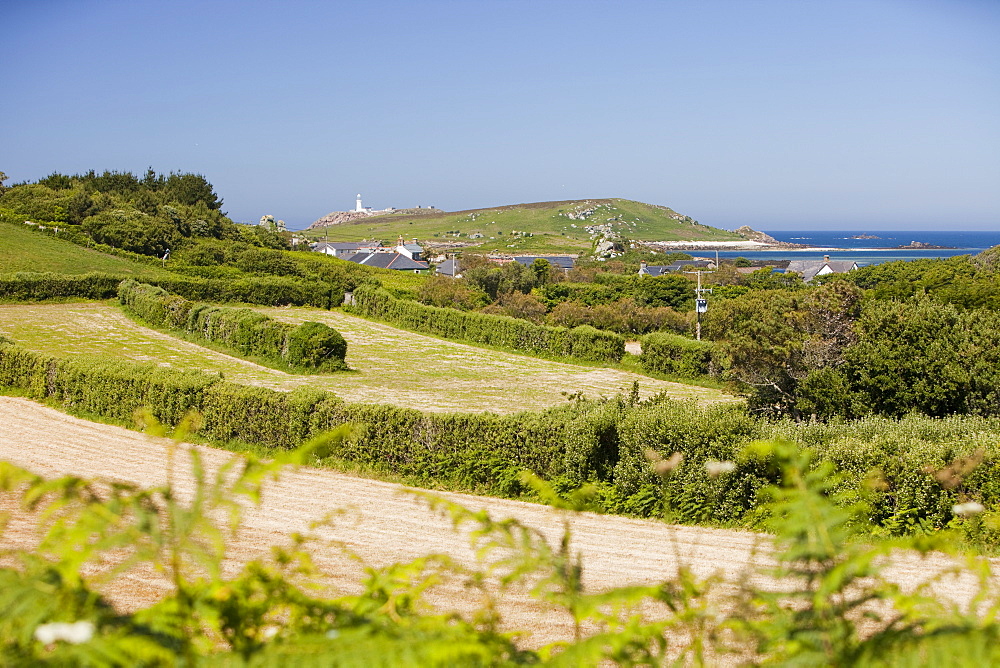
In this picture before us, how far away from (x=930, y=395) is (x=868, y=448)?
25.0ft

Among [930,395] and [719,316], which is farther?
[719,316]

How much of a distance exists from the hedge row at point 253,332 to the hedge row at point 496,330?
9022 mm

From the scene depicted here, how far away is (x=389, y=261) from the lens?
86062mm

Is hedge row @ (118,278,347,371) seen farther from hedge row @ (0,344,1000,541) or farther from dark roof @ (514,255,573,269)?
dark roof @ (514,255,573,269)

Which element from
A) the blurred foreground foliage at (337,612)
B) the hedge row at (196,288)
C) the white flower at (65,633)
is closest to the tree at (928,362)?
the blurred foreground foliage at (337,612)

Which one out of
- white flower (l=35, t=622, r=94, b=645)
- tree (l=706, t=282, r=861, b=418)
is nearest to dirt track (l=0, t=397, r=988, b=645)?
white flower (l=35, t=622, r=94, b=645)

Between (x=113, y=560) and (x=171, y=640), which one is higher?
(x=171, y=640)

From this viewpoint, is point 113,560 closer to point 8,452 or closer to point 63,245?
Result: point 8,452

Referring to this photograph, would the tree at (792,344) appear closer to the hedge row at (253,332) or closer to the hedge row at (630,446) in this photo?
the hedge row at (630,446)

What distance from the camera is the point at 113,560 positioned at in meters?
6.30

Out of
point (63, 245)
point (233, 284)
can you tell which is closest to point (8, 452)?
point (233, 284)

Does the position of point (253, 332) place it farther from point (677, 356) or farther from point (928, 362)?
point (928, 362)

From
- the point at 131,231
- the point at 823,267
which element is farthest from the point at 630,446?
the point at 823,267

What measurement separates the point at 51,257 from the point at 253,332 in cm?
2519
